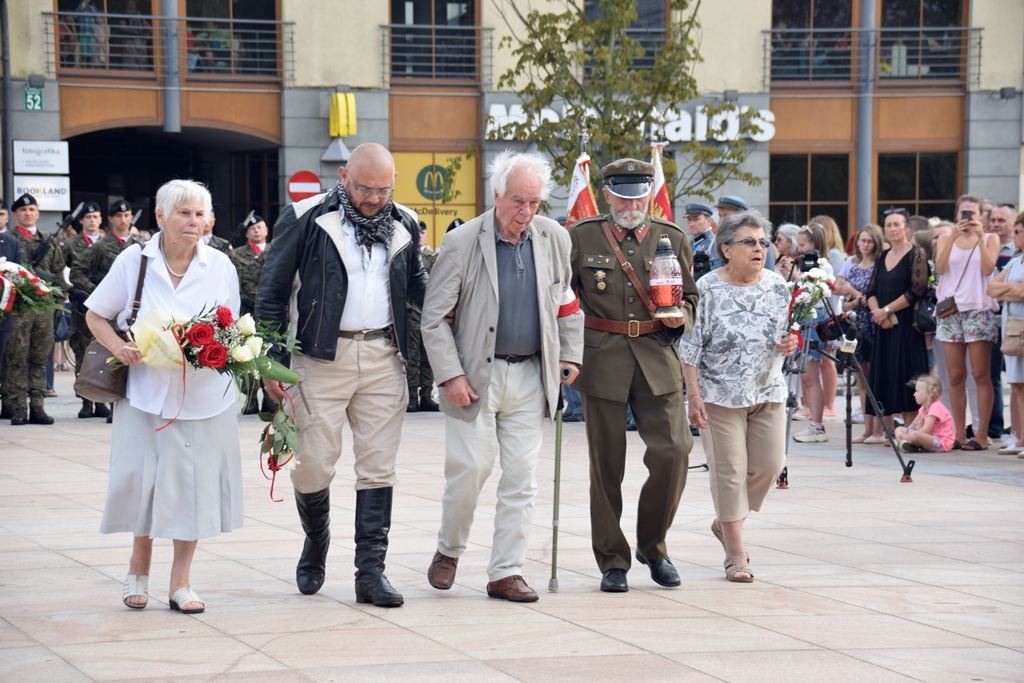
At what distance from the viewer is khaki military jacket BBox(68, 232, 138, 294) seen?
1412 cm

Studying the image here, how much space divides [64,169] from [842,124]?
15010mm

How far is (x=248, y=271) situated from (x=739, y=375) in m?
8.77

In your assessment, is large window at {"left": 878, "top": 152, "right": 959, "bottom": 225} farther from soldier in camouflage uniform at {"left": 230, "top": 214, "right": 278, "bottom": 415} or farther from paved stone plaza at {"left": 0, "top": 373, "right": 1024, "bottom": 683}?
paved stone plaza at {"left": 0, "top": 373, "right": 1024, "bottom": 683}

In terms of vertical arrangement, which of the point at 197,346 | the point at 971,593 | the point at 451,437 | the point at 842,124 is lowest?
the point at 971,593

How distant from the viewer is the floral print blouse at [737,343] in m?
6.94

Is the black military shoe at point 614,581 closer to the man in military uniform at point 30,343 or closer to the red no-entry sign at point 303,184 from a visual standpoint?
the man in military uniform at point 30,343

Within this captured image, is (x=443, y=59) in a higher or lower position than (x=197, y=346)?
higher

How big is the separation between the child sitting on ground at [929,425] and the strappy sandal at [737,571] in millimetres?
5772

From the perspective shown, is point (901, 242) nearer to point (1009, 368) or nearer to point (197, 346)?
point (1009, 368)

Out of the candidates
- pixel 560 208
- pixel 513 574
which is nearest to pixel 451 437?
pixel 513 574

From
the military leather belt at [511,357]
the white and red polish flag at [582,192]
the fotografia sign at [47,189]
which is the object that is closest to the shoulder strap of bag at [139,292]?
the military leather belt at [511,357]

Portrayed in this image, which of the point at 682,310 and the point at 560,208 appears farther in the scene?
the point at 560,208

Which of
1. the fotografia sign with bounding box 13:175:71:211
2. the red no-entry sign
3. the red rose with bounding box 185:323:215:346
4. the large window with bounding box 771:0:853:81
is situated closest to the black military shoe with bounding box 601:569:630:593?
the red rose with bounding box 185:323:215:346

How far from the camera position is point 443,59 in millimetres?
27453
